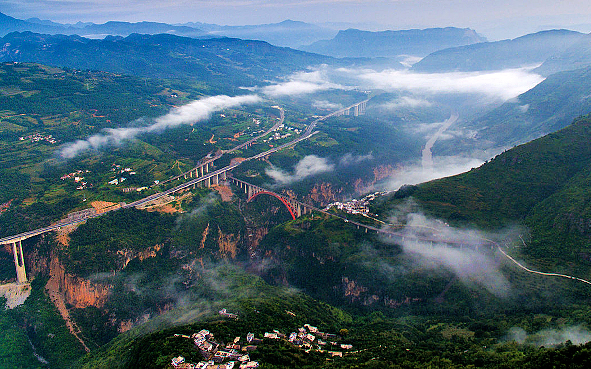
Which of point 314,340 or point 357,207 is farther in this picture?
point 357,207

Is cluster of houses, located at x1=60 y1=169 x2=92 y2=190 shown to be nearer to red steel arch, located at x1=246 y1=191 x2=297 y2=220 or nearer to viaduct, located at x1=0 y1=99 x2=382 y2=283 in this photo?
viaduct, located at x1=0 y1=99 x2=382 y2=283

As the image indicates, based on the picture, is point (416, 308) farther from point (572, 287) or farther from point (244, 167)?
point (244, 167)

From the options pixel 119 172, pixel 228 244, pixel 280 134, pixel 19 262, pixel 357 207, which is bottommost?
pixel 228 244

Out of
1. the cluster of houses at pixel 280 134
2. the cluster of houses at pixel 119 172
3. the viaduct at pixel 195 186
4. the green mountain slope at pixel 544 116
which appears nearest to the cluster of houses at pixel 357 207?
the viaduct at pixel 195 186

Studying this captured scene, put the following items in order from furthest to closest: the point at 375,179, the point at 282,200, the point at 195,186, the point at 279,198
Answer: the point at 375,179 < the point at 195,186 < the point at 279,198 < the point at 282,200

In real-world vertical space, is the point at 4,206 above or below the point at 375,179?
above

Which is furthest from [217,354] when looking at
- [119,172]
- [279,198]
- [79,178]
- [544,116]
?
[544,116]

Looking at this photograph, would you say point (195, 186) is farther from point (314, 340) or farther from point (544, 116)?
point (544, 116)
